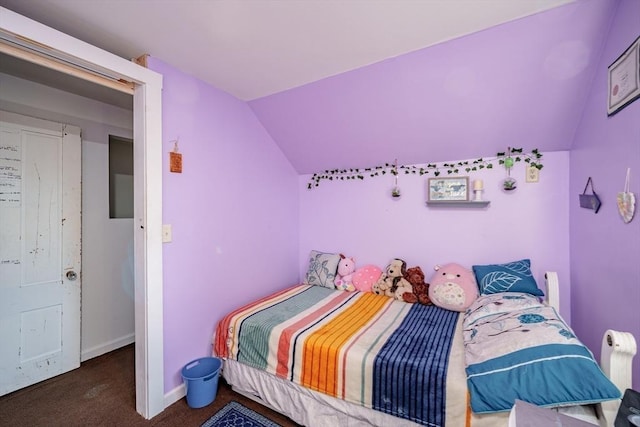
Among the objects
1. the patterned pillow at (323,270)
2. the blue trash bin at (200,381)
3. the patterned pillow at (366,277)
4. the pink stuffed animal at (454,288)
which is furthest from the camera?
the patterned pillow at (323,270)

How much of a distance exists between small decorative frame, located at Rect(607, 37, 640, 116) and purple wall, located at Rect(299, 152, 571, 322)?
33.1 inches

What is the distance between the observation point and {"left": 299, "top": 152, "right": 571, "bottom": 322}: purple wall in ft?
7.02

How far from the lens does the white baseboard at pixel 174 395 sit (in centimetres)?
184

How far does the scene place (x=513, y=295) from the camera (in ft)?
6.12

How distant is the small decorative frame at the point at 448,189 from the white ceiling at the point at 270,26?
1.18m

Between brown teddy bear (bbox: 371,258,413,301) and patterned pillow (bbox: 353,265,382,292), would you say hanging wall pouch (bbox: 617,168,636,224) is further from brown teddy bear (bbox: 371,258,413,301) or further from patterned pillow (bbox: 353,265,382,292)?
patterned pillow (bbox: 353,265,382,292)

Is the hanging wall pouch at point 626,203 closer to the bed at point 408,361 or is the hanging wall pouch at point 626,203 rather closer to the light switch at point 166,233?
the bed at point 408,361

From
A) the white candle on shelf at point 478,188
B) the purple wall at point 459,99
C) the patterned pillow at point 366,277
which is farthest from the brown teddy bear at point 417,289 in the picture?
the purple wall at point 459,99

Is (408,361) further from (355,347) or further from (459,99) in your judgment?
(459,99)

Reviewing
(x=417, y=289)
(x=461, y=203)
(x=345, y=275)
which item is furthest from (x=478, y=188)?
(x=345, y=275)

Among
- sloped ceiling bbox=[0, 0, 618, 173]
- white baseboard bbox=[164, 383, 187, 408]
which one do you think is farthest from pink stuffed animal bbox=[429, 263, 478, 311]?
white baseboard bbox=[164, 383, 187, 408]

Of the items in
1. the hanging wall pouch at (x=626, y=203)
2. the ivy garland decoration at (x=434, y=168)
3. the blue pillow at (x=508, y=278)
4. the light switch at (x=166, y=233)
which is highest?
the ivy garland decoration at (x=434, y=168)

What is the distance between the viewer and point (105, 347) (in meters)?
2.60

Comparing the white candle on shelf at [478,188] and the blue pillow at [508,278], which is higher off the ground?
the white candle on shelf at [478,188]
